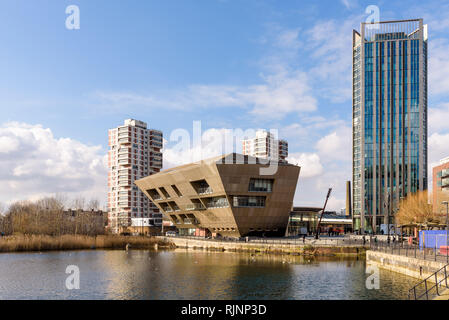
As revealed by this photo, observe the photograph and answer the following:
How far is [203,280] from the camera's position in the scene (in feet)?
137

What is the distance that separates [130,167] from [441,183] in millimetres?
112896

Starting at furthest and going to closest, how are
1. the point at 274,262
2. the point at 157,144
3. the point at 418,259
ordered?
the point at 157,144
the point at 274,262
the point at 418,259

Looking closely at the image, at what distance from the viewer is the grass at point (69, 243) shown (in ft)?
250

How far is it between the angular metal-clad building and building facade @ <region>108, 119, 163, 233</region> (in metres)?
71.7

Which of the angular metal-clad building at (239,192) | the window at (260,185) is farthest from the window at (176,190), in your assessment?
the window at (260,185)

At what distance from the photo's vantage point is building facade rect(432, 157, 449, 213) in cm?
7588

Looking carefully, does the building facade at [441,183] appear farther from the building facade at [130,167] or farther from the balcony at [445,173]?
the building facade at [130,167]

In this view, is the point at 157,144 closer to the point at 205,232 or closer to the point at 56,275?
the point at 205,232

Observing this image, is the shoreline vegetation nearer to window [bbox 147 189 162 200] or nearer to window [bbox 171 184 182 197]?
window [bbox 171 184 182 197]

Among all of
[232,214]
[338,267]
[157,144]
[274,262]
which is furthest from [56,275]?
[157,144]

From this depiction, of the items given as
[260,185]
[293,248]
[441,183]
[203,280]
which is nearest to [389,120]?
[441,183]

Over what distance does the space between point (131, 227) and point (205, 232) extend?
49.6 m

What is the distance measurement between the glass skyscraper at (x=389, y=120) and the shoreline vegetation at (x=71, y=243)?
2541 inches
